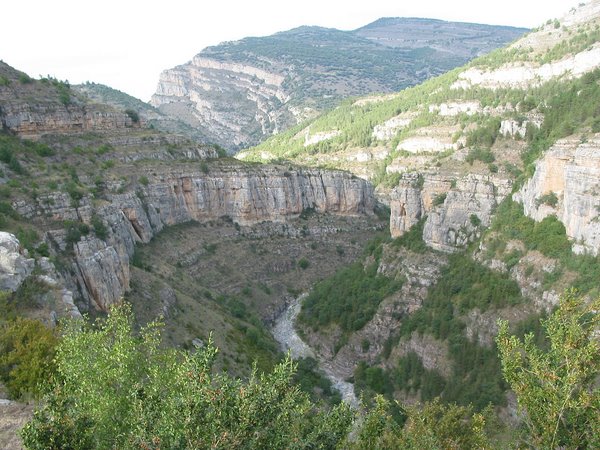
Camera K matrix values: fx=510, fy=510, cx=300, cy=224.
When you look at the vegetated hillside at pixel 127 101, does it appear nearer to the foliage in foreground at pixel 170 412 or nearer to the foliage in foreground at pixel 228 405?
the foliage in foreground at pixel 170 412

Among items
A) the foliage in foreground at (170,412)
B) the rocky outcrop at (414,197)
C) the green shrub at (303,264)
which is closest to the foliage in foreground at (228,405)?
the foliage in foreground at (170,412)

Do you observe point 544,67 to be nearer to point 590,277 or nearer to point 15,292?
point 590,277

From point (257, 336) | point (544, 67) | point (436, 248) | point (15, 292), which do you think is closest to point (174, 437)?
point (15, 292)

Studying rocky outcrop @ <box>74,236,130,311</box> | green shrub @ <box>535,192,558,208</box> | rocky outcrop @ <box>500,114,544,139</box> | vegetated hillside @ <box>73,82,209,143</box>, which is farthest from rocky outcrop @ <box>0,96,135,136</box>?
vegetated hillside @ <box>73,82,209,143</box>

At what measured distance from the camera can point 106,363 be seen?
50.5 ft

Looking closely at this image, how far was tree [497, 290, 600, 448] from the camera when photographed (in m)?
13.1

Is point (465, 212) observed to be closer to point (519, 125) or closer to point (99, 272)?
point (519, 125)

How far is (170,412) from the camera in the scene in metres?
12.6

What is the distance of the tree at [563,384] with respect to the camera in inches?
514

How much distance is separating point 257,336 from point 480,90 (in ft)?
208

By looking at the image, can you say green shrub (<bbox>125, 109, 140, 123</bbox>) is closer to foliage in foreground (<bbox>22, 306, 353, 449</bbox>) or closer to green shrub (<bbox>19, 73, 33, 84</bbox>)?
green shrub (<bbox>19, 73, 33, 84</bbox>)

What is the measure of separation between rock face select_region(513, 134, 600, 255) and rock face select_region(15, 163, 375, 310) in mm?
35727

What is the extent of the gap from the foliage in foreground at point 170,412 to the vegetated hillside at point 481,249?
28769 mm

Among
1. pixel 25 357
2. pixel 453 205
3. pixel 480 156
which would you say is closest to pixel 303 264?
pixel 453 205
